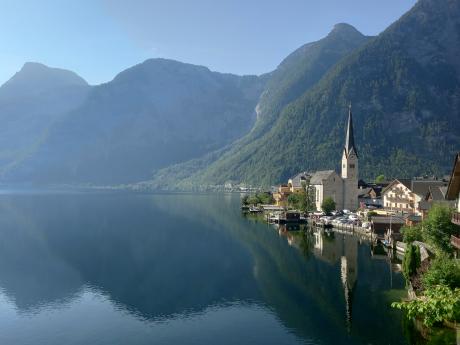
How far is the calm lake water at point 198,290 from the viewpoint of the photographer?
43.5 m

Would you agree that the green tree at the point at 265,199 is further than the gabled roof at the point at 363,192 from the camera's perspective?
Yes

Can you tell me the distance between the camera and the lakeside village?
3984cm

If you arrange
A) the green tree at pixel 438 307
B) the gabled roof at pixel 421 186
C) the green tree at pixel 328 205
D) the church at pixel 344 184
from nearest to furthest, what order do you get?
1. the green tree at pixel 438 307
2. the gabled roof at pixel 421 186
3. the green tree at pixel 328 205
4. the church at pixel 344 184

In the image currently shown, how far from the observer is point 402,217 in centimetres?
10494

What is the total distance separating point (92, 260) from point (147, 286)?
22.6m

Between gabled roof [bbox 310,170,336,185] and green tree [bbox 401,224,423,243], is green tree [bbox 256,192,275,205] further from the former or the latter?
green tree [bbox 401,224,423,243]

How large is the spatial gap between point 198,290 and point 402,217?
63.4 metres

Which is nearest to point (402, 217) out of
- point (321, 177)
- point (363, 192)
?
point (321, 177)

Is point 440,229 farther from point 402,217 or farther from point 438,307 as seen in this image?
point 438,307

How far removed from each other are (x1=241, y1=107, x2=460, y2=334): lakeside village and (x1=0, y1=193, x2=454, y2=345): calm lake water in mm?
5249

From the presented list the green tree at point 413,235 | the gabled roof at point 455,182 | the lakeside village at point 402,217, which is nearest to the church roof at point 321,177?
the lakeside village at point 402,217

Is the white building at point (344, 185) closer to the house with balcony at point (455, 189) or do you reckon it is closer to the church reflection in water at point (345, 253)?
the church reflection in water at point (345, 253)

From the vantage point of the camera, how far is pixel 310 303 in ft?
175

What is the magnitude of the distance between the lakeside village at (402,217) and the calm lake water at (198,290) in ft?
17.2
